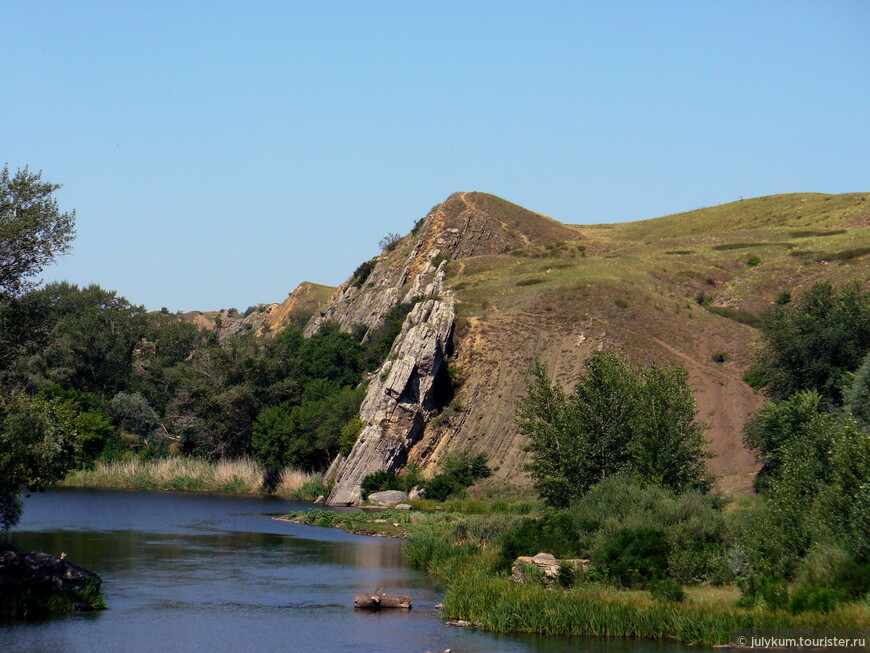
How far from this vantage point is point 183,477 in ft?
268

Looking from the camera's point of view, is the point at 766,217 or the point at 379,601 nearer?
the point at 379,601

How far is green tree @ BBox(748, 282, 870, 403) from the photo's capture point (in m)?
61.9

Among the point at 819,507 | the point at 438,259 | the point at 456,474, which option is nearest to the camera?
the point at 819,507

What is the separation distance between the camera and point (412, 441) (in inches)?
2938

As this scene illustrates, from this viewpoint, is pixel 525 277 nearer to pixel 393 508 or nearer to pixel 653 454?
pixel 393 508

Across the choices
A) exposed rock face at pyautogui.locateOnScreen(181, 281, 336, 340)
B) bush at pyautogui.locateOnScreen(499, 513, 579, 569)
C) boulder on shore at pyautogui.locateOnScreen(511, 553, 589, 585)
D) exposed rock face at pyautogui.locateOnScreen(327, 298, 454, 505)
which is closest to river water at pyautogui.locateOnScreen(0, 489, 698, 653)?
bush at pyautogui.locateOnScreen(499, 513, 579, 569)

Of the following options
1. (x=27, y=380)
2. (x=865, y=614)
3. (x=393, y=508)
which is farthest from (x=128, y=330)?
(x=865, y=614)

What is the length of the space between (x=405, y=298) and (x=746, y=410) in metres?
40.3

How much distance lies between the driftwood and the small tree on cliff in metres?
13.3

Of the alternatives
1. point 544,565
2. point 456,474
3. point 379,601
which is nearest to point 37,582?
point 379,601

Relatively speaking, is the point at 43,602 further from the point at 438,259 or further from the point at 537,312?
the point at 438,259

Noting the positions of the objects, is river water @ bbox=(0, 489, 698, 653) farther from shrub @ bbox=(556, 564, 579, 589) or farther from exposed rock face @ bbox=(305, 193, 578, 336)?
exposed rock face @ bbox=(305, 193, 578, 336)

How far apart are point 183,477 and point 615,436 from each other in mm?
47891

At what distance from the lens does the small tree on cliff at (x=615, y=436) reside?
42.4 metres
